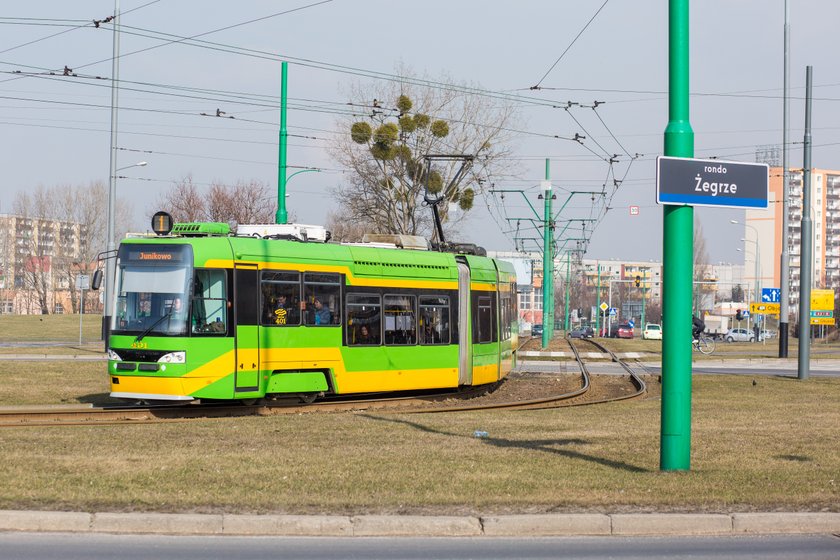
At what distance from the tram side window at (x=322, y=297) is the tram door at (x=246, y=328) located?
130 cm

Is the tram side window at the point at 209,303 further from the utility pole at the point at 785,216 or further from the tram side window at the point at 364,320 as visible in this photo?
the utility pole at the point at 785,216

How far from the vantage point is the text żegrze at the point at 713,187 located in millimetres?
10625

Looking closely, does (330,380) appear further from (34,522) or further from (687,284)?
(34,522)

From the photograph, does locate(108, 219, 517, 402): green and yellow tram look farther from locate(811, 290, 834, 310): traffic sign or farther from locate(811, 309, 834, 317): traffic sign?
locate(811, 290, 834, 310): traffic sign

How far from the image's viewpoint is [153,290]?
18578mm

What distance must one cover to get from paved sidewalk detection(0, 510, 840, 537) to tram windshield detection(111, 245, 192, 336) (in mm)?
10120

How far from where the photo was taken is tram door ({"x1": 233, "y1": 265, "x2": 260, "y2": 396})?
18.8 metres

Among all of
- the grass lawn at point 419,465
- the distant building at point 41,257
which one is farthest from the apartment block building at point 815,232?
the grass lawn at point 419,465

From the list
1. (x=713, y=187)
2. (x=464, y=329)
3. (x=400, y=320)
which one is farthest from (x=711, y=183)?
(x=464, y=329)

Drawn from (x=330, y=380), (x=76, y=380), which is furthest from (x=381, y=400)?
(x=76, y=380)

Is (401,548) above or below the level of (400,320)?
below

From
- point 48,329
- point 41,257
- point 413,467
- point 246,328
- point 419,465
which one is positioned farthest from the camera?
point 41,257

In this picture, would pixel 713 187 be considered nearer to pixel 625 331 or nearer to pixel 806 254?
pixel 806 254

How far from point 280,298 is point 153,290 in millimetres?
2283
